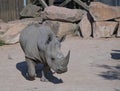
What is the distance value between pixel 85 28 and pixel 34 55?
20.3 feet

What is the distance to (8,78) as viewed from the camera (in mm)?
9469

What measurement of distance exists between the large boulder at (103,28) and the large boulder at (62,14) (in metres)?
0.84

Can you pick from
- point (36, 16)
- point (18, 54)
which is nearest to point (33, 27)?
point (18, 54)

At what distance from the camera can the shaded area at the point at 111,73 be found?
9389 millimetres

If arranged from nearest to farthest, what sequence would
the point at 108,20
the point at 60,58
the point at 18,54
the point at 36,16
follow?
the point at 60,58 < the point at 18,54 < the point at 108,20 < the point at 36,16

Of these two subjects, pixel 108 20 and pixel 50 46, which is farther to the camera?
pixel 108 20

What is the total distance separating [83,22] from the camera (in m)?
15.0

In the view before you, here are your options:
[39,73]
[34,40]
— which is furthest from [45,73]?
[34,40]

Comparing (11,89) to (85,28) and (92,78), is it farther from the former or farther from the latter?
(85,28)

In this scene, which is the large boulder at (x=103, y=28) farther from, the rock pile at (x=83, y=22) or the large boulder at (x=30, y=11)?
the large boulder at (x=30, y=11)

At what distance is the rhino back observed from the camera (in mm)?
8854

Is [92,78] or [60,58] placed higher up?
[60,58]

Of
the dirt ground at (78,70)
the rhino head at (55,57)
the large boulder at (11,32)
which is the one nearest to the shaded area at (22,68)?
the dirt ground at (78,70)

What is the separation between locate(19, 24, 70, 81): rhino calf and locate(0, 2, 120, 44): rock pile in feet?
16.0
